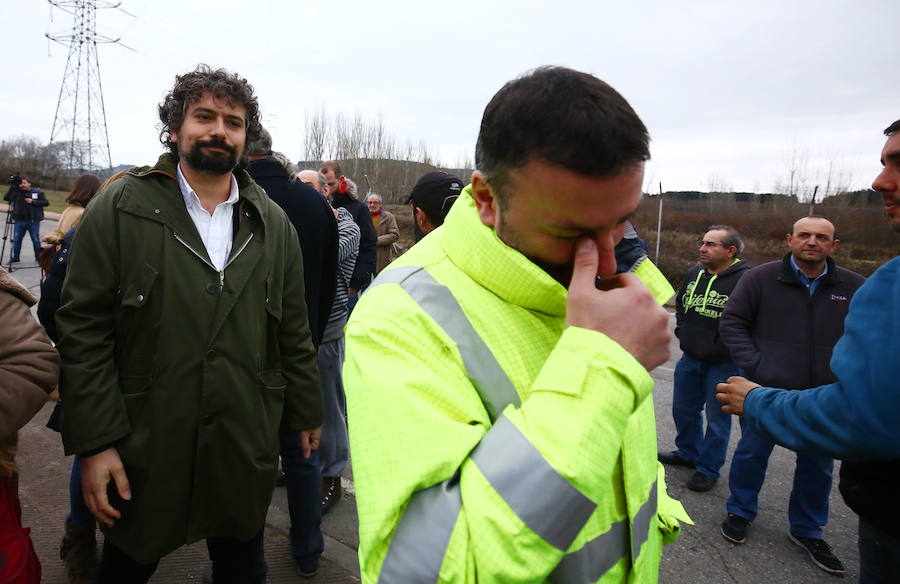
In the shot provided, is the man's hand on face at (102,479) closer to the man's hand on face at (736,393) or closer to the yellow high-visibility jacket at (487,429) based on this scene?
the yellow high-visibility jacket at (487,429)

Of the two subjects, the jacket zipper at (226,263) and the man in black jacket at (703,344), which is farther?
the man in black jacket at (703,344)

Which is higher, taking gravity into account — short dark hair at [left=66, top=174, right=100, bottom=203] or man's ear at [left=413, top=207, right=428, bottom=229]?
short dark hair at [left=66, top=174, right=100, bottom=203]

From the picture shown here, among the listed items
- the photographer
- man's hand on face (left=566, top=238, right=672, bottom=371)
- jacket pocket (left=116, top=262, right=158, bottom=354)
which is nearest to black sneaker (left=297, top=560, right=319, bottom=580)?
jacket pocket (left=116, top=262, right=158, bottom=354)

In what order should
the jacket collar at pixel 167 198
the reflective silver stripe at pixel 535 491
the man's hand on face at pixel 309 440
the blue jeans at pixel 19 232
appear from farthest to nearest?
the blue jeans at pixel 19 232, the man's hand on face at pixel 309 440, the jacket collar at pixel 167 198, the reflective silver stripe at pixel 535 491

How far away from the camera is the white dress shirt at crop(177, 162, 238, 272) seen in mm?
2049

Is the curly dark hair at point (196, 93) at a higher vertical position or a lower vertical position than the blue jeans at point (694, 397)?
higher

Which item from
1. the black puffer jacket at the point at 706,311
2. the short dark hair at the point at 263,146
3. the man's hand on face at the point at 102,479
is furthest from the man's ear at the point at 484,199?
the black puffer jacket at the point at 706,311

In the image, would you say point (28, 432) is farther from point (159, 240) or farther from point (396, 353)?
point (396, 353)

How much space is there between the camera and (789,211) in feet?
71.5

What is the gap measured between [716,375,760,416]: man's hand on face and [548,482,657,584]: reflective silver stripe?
1274 mm

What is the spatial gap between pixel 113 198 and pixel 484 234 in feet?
4.93

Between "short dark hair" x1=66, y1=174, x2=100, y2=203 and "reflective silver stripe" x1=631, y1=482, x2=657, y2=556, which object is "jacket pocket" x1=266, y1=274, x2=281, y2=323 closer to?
"reflective silver stripe" x1=631, y1=482, x2=657, y2=556

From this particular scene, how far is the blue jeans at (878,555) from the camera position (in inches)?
70.8

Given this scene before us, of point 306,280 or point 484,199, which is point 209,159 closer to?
point 306,280
